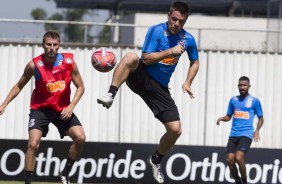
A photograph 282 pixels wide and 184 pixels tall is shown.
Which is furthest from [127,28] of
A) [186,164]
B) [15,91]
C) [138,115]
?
[15,91]

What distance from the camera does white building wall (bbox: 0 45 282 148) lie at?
21.0m

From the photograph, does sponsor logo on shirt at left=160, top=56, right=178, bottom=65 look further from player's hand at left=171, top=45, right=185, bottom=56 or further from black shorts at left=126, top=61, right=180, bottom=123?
player's hand at left=171, top=45, right=185, bottom=56

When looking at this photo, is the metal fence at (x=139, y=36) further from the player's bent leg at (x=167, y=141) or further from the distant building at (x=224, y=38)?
the player's bent leg at (x=167, y=141)

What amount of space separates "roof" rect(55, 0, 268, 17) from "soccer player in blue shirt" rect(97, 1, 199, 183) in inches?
726

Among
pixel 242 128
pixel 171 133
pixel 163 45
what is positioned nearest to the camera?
pixel 163 45

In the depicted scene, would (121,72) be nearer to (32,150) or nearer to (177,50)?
(177,50)

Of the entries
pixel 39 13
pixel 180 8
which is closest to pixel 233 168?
pixel 180 8

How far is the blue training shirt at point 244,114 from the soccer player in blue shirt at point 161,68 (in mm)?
4917

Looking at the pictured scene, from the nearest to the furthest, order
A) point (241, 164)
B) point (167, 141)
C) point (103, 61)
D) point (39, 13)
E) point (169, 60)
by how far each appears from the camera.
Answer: point (169, 60), point (167, 141), point (103, 61), point (241, 164), point (39, 13)

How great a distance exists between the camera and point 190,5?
33.2 metres

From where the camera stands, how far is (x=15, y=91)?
1285 centimetres

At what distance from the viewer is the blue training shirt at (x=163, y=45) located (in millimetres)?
11906

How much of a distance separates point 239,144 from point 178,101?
472 centimetres

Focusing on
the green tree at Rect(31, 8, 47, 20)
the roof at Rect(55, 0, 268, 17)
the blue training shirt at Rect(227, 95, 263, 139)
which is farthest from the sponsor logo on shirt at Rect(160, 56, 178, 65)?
the green tree at Rect(31, 8, 47, 20)
